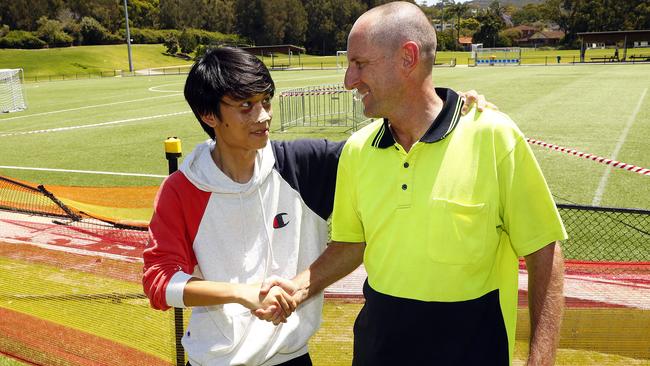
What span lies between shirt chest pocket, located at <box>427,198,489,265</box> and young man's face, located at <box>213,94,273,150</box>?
0.80 metres

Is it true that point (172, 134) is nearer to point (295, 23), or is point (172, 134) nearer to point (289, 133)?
point (289, 133)

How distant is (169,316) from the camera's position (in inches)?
169

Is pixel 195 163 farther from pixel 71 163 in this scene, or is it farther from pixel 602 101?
pixel 602 101

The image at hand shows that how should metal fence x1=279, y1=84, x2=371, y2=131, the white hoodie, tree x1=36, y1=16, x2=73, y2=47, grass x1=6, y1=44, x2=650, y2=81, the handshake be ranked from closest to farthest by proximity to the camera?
the handshake
the white hoodie
metal fence x1=279, y1=84, x2=371, y2=131
grass x1=6, y1=44, x2=650, y2=81
tree x1=36, y1=16, x2=73, y2=47

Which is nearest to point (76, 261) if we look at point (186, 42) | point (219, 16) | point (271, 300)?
point (271, 300)

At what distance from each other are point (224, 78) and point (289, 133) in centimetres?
1691

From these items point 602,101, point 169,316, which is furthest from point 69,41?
point 169,316

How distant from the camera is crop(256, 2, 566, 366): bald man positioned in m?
2.13

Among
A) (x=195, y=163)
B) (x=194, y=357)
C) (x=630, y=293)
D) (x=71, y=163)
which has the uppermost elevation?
(x=195, y=163)

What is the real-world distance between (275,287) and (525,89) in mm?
31447

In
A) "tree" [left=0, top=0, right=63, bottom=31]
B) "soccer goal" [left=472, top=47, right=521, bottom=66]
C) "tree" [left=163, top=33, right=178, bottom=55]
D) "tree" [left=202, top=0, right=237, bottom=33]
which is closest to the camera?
"soccer goal" [left=472, top=47, right=521, bottom=66]

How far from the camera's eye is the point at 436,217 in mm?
2160

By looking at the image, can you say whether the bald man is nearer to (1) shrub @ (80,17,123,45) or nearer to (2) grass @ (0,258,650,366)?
(2) grass @ (0,258,650,366)

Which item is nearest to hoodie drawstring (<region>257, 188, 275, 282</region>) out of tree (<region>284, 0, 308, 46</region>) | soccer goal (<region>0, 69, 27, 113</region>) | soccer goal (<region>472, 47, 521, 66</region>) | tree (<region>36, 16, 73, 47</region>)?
soccer goal (<region>0, 69, 27, 113</region>)
